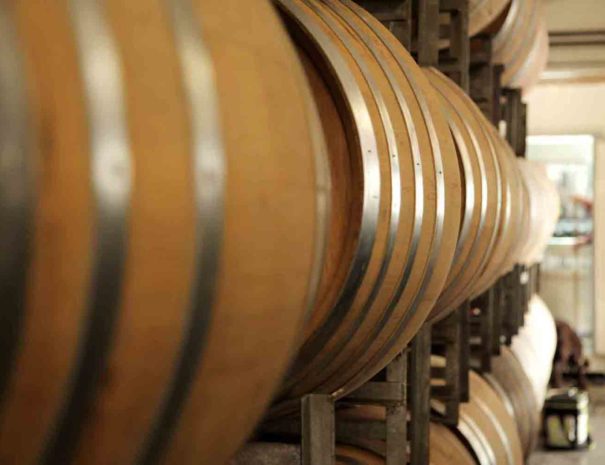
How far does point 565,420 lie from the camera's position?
7.68m

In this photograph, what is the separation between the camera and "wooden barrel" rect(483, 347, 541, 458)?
527cm

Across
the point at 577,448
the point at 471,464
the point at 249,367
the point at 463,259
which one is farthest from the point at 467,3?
the point at 577,448

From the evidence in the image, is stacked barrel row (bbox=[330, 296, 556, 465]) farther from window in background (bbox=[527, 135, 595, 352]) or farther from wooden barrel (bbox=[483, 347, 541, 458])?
window in background (bbox=[527, 135, 595, 352])

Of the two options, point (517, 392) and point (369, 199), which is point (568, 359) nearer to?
point (517, 392)

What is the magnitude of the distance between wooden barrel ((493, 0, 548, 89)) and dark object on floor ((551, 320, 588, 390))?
170 inches

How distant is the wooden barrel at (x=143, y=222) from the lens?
82 cm

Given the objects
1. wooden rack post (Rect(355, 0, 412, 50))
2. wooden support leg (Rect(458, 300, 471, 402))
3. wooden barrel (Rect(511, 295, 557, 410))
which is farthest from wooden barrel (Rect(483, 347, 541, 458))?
wooden rack post (Rect(355, 0, 412, 50))

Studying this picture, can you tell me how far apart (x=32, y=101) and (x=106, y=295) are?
175mm

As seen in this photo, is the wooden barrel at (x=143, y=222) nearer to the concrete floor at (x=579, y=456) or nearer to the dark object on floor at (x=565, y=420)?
the concrete floor at (x=579, y=456)

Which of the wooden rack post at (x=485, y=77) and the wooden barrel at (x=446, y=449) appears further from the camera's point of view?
the wooden rack post at (x=485, y=77)

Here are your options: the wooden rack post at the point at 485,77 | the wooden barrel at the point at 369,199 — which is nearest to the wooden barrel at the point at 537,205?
the wooden rack post at the point at 485,77

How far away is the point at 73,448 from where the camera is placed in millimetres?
918

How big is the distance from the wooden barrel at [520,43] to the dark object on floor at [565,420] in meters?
2.56

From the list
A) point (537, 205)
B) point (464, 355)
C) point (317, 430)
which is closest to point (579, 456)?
point (537, 205)
